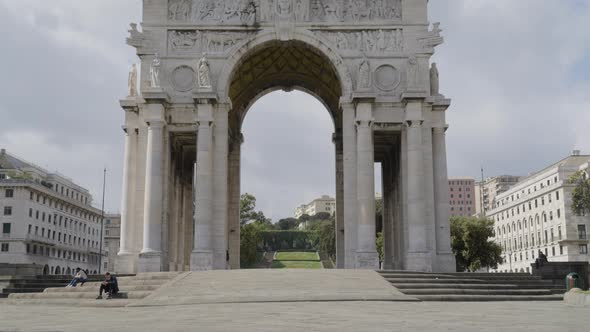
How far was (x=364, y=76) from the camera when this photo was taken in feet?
131

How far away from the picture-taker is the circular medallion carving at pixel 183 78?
133ft

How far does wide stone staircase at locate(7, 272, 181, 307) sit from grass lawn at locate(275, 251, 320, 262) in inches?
4093

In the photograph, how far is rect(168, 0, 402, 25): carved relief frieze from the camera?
134 ft

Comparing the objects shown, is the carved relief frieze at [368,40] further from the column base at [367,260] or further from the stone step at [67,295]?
the stone step at [67,295]

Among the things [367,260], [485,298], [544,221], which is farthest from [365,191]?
[544,221]

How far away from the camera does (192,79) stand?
40656 millimetres

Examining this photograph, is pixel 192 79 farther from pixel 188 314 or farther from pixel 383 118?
pixel 188 314

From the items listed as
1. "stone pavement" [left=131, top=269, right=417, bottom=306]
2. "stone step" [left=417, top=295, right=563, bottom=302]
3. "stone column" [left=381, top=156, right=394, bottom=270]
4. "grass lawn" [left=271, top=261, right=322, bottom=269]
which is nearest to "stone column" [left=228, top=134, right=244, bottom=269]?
"stone column" [left=381, top=156, right=394, bottom=270]

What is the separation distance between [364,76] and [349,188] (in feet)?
23.1

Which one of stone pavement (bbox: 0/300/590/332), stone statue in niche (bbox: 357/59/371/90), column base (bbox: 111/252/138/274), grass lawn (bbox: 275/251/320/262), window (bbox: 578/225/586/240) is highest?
stone statue in niche (bbox: 357/59/371/90)

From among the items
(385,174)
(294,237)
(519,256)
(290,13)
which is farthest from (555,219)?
(294,237)

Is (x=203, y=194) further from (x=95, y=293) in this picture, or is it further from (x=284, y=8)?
(x=284, y=8)

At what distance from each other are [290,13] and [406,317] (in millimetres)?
27267

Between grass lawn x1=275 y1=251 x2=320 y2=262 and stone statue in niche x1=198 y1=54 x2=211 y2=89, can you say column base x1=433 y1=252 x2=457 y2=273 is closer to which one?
stone statue in niche x1=198 y1=54 x2=211 y2=89
